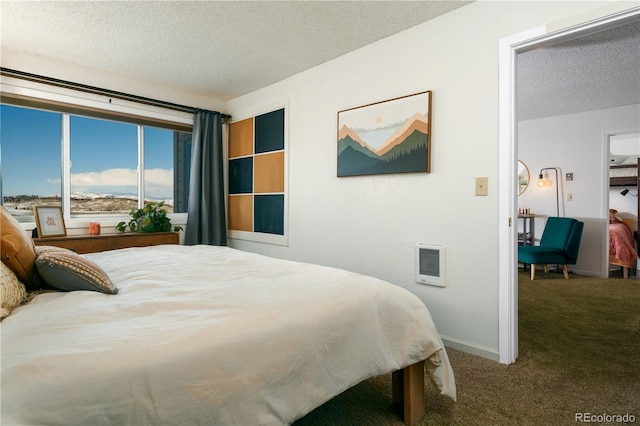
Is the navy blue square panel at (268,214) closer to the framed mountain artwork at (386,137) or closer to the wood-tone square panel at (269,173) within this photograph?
the wood-tone square panel at (269,173)

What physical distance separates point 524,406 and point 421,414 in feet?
1.90

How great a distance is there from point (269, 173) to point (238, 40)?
1.54 meters

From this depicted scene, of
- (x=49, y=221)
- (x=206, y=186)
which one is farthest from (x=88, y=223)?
(x=206, y=186)

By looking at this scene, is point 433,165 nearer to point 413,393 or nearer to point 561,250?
point 413,393

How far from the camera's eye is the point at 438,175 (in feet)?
8.50

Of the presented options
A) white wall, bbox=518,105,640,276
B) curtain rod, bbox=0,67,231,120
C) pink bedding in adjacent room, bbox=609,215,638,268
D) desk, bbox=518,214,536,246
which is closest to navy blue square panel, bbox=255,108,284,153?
curtain rod, bbox=0,67,231,120

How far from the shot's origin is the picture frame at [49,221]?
312 centimetres

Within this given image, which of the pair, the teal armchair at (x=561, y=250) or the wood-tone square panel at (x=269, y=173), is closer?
the wood-tone square panel at (x=269, y=173)

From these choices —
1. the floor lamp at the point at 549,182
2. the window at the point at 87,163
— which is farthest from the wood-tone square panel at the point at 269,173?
the floor lamp at the point at 549,182

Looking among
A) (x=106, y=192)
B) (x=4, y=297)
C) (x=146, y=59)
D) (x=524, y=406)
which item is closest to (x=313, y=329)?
(x=4, y=297)

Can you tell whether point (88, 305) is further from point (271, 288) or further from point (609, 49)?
point (609, 49)

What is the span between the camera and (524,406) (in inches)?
68.6

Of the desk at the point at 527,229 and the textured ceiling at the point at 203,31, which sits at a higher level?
the textured ceiling at the point at 203,31

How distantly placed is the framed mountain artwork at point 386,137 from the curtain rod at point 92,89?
215 cm
